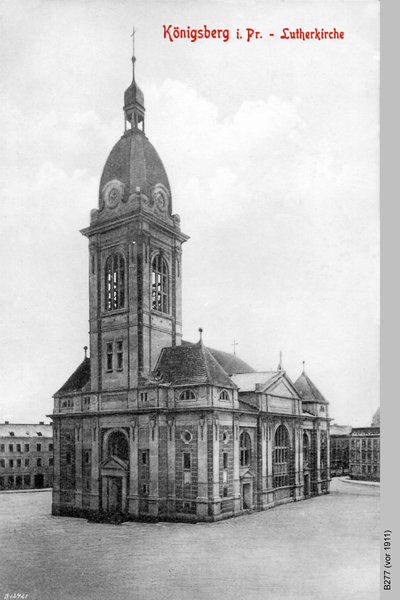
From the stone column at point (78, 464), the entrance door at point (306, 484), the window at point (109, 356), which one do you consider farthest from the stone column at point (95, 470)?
the entrance door at point (306, 484)

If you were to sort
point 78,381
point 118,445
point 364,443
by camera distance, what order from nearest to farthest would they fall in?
point 118,445 → point 78,381 → point 364,443

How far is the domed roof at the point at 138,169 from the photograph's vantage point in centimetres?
4178

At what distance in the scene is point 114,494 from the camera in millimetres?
42312

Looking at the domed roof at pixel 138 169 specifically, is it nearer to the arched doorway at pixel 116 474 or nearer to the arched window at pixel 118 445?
the arched window at pixel 118 445

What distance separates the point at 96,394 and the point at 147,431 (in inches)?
200

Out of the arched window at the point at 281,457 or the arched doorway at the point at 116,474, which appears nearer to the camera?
the arched doorway at the point at 116,474

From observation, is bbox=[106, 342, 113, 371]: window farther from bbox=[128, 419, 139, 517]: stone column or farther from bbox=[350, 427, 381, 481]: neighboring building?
bbox=[350, 427, 381, 481]: neighboring building

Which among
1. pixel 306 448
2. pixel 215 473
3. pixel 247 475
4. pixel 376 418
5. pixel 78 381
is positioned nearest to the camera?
pixel 376 418

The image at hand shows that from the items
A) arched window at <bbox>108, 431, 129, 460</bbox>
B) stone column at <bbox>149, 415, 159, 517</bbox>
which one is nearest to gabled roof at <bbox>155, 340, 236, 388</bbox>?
stone column at <bbox>149, 415, 159, 517</bbox>

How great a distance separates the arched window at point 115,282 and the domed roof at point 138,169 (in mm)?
4989

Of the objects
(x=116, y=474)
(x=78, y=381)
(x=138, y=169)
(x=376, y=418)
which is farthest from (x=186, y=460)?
(x=138, y=169)

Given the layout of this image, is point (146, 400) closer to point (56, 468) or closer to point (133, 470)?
A: point (133, 470)

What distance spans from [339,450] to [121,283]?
108ft

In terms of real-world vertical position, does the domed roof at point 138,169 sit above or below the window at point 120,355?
above
